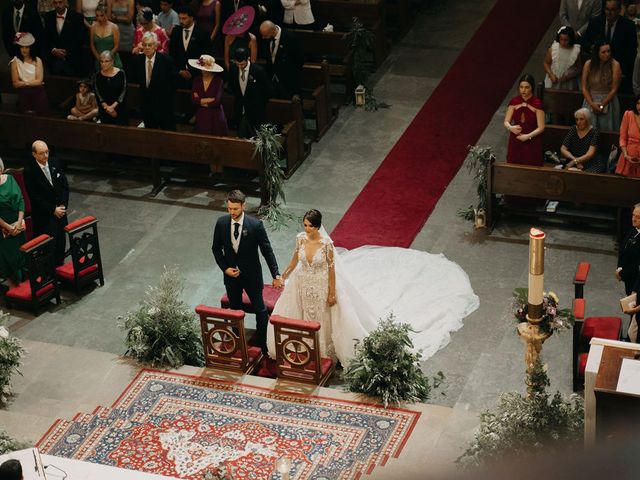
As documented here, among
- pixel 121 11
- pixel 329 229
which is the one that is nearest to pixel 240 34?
pixel 121 11

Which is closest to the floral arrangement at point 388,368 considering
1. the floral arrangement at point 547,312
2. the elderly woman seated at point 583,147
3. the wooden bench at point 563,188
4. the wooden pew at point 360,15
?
the floral arrangement at point 547,312

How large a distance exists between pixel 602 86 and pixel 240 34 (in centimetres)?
432

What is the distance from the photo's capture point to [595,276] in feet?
31.7

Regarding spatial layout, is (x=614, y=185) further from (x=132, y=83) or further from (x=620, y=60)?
(x=132, y=83)

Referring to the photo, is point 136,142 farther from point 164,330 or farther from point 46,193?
point 164,330

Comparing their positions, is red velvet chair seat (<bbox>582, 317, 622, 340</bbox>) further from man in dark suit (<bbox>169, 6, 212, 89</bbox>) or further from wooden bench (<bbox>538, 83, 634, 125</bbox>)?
man in dark suit (<bbox>169, 6, 212, 89</bbox>)

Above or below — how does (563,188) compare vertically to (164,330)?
above

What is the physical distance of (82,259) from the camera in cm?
990

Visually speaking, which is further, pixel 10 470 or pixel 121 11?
pixel 121 11

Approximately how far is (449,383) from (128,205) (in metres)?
4.90

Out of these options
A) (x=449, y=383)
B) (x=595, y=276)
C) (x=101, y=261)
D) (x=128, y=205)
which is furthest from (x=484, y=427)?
(x=128, y=205)

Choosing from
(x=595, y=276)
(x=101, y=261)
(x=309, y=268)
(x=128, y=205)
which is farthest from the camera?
(x=128, y=205)

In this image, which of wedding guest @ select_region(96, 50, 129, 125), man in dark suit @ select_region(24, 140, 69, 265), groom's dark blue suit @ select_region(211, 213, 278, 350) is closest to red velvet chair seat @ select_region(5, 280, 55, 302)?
man in dark suit @ select_region(24, 140, 69, 265)

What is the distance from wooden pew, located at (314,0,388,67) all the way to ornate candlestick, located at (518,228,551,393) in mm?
9417
